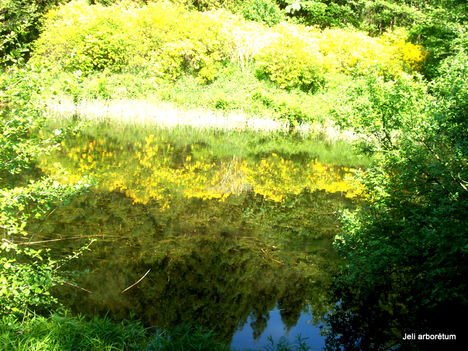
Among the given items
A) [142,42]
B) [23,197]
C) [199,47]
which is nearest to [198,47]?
[199,47]

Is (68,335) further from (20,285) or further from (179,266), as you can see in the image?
(179,266)

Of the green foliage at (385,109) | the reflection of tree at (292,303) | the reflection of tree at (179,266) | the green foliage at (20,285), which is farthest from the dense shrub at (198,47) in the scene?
the green foliage at (20,285)

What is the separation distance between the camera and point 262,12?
26.8 meters

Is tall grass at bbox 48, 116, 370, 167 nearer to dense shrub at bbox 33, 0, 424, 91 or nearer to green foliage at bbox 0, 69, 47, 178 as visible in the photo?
dense shrub at bbox 33, 0, 424, 91

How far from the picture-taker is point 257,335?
3.82 meters

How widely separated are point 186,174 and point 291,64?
501 inches

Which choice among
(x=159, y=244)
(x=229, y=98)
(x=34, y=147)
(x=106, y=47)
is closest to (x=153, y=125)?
(x=229, y=98)

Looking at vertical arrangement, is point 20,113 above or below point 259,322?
above

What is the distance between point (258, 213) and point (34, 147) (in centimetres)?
427

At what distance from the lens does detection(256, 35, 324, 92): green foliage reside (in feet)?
65.9

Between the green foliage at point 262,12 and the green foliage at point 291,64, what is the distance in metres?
6.92

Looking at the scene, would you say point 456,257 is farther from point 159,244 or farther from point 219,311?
point 159,244

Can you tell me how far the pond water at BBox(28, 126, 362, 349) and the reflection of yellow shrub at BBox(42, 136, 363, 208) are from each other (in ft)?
0.09

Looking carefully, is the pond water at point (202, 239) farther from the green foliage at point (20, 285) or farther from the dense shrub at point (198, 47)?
the dense shrub at point (198, 47)
